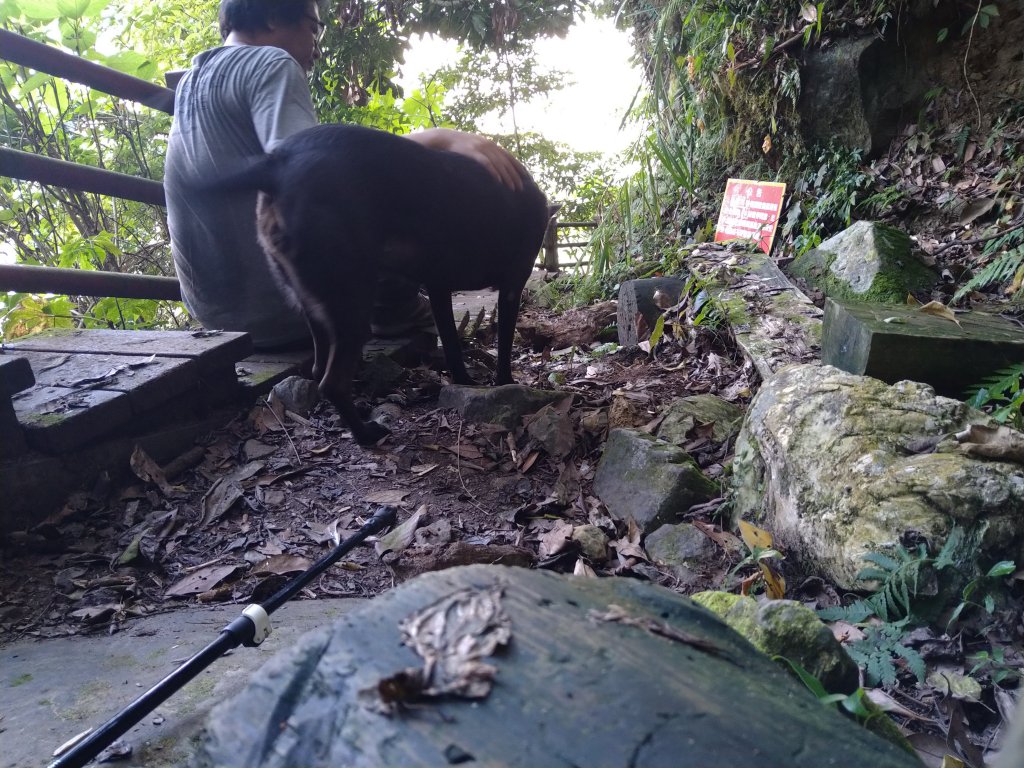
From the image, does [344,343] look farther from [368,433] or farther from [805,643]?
[805,643]

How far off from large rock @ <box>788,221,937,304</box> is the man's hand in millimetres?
1797

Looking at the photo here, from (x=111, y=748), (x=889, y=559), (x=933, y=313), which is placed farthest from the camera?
(x=933, y=313)

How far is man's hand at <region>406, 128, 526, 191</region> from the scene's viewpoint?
3021 mm

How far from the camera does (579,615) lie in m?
0.74

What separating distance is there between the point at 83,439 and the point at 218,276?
3.72 feet

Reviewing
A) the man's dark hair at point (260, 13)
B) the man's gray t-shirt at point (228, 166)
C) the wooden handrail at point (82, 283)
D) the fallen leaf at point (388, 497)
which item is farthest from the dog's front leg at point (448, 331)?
the wooden handrail at point (82, 283)

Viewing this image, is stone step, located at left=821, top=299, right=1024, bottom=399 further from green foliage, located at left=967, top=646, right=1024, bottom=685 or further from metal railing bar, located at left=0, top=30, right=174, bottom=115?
metal railing bar, located at left=0, top=30, right=174, bottom=115

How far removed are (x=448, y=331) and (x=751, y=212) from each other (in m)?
2.54

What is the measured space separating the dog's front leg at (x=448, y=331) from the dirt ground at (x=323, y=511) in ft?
0.42

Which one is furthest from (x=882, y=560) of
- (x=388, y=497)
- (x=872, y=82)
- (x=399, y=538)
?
(x=872, y=82)

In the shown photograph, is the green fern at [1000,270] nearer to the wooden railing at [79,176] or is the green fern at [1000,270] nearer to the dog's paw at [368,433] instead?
the dog's paw at [368,433]

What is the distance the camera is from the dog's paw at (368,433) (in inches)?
112

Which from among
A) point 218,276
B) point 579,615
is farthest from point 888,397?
point 218,276

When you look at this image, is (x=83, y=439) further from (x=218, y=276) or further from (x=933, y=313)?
(x=933, y=313)
